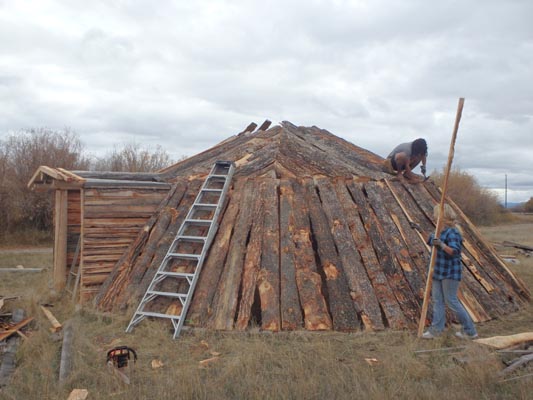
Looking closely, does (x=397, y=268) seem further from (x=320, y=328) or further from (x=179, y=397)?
(x=179, y=397)

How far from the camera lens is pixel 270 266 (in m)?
7.10

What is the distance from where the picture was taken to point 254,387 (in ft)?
15.8

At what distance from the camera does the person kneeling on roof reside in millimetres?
9047

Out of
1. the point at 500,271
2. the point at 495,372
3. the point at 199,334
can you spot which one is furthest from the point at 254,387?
the point at 500,271

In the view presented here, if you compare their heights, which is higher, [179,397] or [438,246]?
[438,246]

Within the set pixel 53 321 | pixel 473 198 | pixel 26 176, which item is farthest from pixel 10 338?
pixel 473 198

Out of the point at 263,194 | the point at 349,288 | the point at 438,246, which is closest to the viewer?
the point at 438,246

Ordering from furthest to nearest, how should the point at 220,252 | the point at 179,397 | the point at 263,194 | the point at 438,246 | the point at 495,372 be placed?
the point at 263,194, the point at 220,252, the point at 438,246, the point at 495,372, the point at 179,397

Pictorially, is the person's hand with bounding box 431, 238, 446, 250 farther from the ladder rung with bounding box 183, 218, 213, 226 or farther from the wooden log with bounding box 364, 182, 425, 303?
the ladder rung with bounding box 183, 218, 213, 226

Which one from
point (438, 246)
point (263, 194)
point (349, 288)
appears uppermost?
point (263, 194)

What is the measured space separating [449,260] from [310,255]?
77.1 inches

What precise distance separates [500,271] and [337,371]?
A: 4795 millimetres

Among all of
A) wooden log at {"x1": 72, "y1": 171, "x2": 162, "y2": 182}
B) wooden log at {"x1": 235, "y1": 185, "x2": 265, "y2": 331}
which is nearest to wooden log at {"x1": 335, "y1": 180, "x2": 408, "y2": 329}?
wooden log at {"x1": 235, "y1": 185, "x2": 265, "y2": 331}

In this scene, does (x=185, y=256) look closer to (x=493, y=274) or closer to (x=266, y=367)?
(x=266, y=367)
